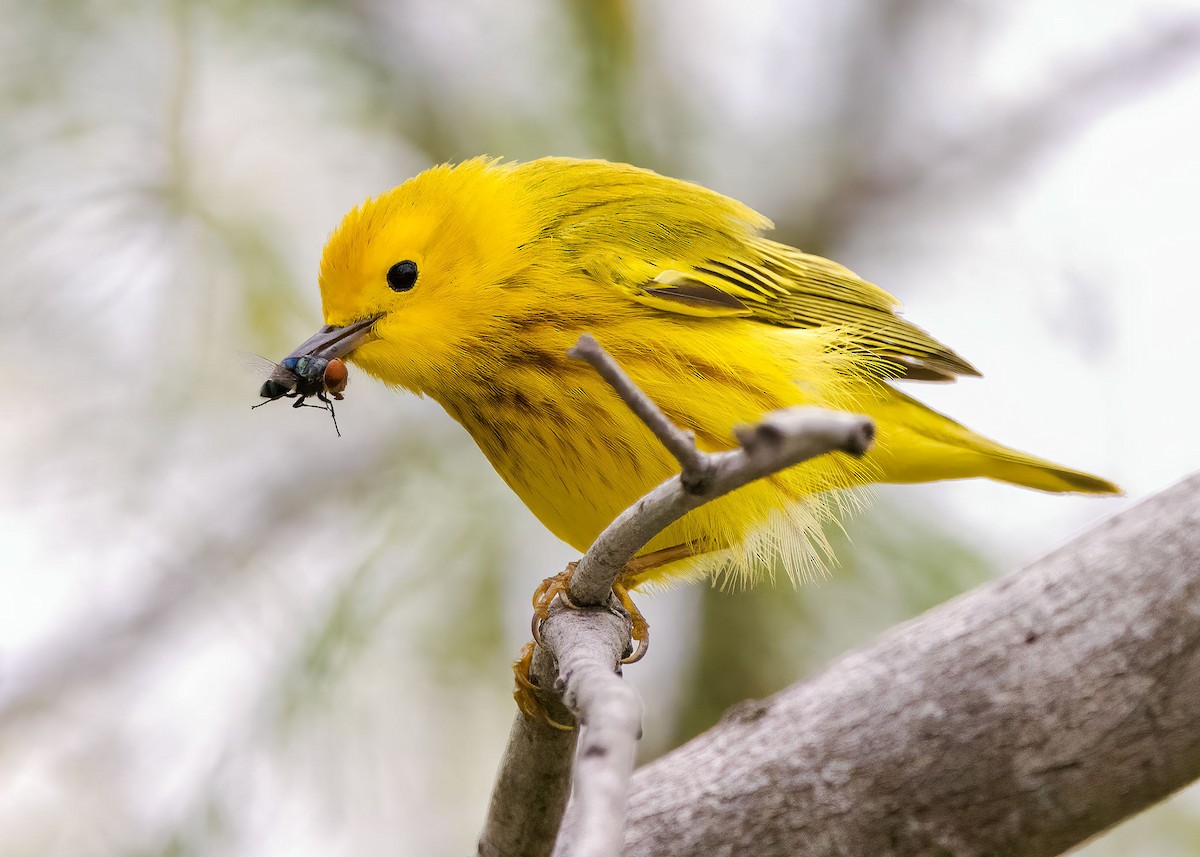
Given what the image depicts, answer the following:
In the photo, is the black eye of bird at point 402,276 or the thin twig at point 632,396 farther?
the black eye of bird at point 402,276

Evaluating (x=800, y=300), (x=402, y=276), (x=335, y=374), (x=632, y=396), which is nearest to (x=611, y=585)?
(x=632, y=396)

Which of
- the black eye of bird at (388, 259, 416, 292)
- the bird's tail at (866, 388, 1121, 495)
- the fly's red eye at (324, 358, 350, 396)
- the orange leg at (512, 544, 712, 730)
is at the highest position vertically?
the black eye of bird at (388, 259, 416, 292)

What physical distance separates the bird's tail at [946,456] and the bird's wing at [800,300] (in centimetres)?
12

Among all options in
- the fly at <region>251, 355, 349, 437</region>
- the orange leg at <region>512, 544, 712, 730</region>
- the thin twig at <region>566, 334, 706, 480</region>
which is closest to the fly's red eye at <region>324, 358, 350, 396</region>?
the fly at <region>251, 355, 349, 437</region>

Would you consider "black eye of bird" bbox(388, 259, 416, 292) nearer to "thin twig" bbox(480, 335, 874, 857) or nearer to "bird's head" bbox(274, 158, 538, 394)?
"bird's head" bbox(274, 158, 538, 394)

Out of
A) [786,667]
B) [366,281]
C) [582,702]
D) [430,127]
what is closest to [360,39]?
[430,127]

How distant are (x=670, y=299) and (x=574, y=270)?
0.87 feet

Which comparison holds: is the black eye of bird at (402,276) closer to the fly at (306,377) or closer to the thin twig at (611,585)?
the fly at (306,377)

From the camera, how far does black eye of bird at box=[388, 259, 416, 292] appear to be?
10.6ft

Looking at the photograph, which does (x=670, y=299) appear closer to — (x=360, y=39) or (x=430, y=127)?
(x=430, y=127)

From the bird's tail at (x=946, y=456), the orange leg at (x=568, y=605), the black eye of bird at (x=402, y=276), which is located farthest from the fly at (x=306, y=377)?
the bird's tail at (x=946, y=456)

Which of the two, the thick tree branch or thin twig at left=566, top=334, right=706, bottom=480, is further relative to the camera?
the thick tree branch

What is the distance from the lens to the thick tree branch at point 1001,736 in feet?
8.68

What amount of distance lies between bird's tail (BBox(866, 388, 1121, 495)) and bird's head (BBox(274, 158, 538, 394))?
116cm
